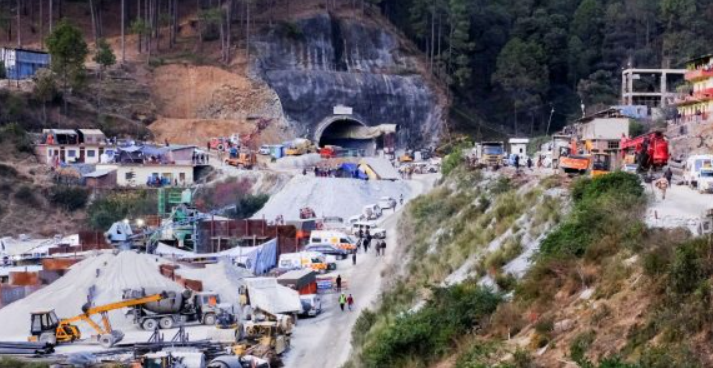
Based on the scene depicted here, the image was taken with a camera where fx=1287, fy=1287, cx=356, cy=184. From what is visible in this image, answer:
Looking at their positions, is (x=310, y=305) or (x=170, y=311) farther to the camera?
(x=310, y=305)

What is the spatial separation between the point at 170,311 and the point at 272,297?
3.61 metres

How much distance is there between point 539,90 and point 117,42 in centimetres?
3184

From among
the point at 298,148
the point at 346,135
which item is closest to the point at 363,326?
the point at 298,148

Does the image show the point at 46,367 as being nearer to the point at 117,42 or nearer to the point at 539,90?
the point at 117,42

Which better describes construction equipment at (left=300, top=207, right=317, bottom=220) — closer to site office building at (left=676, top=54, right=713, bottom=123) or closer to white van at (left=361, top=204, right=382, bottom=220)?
white van at (left=361, top=204, right=382, bottom=220)

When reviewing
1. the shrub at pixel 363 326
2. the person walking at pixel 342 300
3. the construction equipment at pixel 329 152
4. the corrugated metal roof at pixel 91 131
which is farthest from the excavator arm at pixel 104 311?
the construction equipment at pixel 329 152

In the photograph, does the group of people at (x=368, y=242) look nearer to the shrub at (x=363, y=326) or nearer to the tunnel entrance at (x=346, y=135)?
the shrub at (x=363, y=326)

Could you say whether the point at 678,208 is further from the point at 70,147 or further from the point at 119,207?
the point at 70,147

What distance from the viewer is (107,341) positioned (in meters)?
37.3

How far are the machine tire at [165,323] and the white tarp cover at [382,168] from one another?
3618 cm

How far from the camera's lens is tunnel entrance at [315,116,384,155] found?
298 feet

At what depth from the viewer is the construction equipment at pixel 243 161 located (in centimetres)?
7569

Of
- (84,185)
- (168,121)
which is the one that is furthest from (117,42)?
(84,185)

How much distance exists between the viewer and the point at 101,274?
139ft
